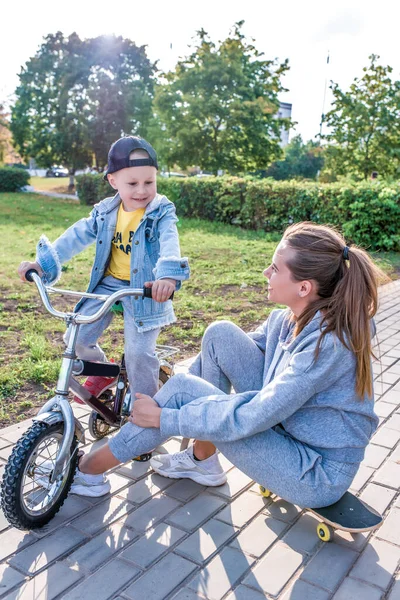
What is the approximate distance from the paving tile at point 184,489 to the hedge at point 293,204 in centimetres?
651

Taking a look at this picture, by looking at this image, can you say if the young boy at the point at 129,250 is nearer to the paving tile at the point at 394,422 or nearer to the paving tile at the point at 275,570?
the paving tile at the point at 275,570

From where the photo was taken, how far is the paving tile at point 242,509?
8.39 feet

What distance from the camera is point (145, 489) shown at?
9.18 ft

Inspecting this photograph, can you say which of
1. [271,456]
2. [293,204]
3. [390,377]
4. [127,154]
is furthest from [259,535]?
[293,204]

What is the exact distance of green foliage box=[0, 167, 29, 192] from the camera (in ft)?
80.9

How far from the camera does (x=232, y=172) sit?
21.9 meters

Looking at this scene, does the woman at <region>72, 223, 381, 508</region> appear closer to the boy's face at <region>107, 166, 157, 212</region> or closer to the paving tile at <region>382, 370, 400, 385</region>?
the boy's face at <region>107, 166, 157, 212</region>

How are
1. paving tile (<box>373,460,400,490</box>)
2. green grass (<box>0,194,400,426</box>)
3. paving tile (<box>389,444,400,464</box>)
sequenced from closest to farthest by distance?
paving tile (<box>373,460,400,490</box>), paving tile (<box>389,444,400,464</box>), green grass (<box>0,194,400,426</box>)

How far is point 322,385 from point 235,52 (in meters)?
20.9

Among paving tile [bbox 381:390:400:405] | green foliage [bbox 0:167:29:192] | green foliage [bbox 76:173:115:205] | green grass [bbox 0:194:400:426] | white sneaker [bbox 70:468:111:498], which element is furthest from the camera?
green foliage [bbox 0:167:29:192]

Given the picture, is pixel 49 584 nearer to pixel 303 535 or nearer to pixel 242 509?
pixel 242 509

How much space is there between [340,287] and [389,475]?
1275mm

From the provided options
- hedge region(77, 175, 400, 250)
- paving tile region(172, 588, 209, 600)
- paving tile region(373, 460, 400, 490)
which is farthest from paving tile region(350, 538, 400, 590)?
hedge region(77, 175, 400, 250)

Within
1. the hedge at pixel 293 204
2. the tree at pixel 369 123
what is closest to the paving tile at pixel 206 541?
the hedge at pixel 293 204
